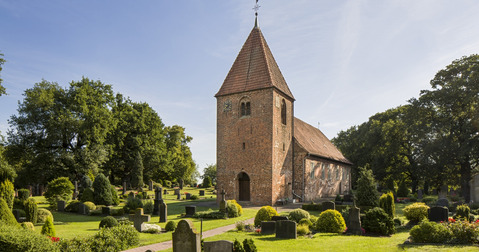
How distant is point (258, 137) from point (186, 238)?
1922 cm

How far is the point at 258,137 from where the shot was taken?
27422 mm

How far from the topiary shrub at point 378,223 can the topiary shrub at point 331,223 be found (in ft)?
3.14

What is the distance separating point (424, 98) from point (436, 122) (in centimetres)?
249

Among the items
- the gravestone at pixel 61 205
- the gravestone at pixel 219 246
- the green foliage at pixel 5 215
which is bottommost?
the gravestone at pixel 61 205

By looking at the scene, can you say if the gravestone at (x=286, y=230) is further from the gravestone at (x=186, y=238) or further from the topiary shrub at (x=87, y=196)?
the topiary shrub at (x=87, y=196)

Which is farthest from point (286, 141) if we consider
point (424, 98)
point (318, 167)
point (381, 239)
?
point (381, 239)

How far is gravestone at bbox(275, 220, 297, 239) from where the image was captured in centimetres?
1315

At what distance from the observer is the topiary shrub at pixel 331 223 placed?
14344mm

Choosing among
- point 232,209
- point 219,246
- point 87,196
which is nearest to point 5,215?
point 219,246

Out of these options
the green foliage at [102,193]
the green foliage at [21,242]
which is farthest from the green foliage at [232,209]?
the green foliage at [21,242]

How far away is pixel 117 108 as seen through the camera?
143 ft

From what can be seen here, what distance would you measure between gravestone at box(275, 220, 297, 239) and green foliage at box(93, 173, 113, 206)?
52.5 ft

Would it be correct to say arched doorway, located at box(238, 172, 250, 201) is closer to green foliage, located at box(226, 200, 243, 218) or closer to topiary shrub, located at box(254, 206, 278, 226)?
green foliage, located at box(226, 200, 243, 218)

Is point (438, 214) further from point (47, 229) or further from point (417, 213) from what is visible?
point (47, 229)
